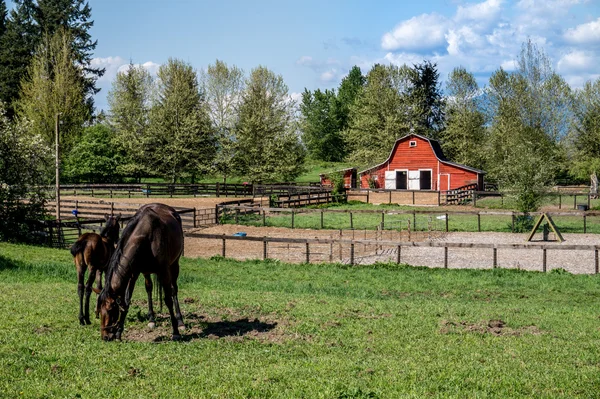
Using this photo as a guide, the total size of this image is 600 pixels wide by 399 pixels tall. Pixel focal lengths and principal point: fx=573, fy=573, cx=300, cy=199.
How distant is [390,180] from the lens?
177ft

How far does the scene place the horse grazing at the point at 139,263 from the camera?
8.38 m

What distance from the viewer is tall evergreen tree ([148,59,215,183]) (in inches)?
2297

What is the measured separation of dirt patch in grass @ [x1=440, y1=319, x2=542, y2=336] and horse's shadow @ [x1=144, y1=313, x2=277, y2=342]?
115 inches

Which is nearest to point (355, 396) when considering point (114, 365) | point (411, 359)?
point (411, 359)

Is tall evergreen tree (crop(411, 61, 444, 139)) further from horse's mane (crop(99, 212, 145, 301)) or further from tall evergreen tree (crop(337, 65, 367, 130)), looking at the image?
horse's mane (crop(99, 212, 145, 301))

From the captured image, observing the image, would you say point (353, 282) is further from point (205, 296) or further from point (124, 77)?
point (124, 77)

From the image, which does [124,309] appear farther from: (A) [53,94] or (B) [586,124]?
(B) [586,124]

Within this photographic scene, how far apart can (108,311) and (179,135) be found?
5112 cm

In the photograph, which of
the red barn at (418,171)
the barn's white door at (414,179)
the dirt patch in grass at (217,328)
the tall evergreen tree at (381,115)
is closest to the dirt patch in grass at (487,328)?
the dirt patch in grass at (217,328)

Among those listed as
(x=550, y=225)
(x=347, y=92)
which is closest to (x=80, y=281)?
(x=550, y=225)

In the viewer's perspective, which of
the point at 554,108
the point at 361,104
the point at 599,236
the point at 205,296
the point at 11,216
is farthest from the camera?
the point at 361,104

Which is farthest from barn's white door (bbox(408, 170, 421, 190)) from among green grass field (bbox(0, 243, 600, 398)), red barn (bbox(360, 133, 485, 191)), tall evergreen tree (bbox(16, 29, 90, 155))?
green grass field (bbox(0, 243, 600, 398))

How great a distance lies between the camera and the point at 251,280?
16.1 meters

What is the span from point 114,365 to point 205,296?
486 cm
